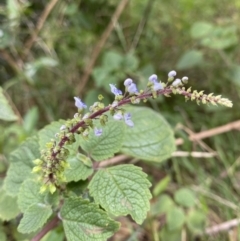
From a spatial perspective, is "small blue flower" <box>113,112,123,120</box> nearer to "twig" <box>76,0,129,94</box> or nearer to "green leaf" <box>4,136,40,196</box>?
"green leaf" <box>4,136,40,196</box>

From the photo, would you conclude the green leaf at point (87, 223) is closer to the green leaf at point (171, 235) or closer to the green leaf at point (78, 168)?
the green leaf at point (78, 168)

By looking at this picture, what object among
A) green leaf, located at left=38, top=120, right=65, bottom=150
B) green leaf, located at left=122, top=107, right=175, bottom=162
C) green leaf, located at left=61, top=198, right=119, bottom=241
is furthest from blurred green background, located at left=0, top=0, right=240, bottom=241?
green leaf, located at left=61, top=198, right=119, bottom=241

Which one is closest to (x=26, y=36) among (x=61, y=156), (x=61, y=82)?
(x=61, y=82)

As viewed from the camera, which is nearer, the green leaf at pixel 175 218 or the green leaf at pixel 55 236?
the green leaf at pixel 55 236

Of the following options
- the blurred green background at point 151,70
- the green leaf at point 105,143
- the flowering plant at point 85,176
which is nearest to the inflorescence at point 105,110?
the flowering plant at point 85,176

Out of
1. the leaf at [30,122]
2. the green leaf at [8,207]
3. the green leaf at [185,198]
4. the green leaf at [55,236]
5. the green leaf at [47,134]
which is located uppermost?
the green leaf at [47,134]

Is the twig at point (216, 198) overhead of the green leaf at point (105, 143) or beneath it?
beneath

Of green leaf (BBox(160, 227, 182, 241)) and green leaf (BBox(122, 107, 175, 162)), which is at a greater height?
green leaf (BBox(122, 107, 175, 162))

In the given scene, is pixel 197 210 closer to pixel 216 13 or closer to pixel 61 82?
pixel 61 82
